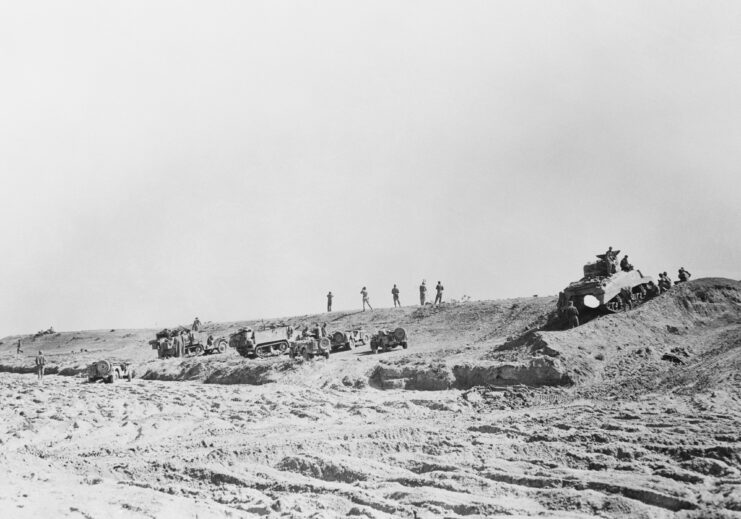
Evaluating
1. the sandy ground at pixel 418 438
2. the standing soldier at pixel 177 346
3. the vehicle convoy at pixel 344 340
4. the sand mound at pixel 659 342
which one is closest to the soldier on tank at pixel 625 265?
the sand mound at pixel 659 342

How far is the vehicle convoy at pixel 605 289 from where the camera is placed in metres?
19.5

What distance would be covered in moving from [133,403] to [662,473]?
34.0 feet

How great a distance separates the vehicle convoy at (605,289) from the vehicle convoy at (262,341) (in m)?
11.3

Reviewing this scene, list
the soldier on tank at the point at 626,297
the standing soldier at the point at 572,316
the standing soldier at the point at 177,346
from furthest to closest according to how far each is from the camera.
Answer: the standing soldier at the point at 177,346, the soldier on tank at the point at 626,297, the standing soldier at the point at 572,316

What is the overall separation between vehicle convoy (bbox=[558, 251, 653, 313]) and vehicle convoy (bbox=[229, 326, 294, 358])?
11269 mm

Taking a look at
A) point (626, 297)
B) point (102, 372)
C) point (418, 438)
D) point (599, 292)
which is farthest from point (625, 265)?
point (102, 372)

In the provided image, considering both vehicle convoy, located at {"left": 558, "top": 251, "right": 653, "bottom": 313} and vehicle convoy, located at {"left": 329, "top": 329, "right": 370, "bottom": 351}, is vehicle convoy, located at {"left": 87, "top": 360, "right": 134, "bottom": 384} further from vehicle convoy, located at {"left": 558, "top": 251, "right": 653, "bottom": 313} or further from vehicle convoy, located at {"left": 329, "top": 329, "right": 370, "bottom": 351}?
vehicle convoy, located at {"left": 558, "top": 251, "right": 653, "bottom": 313}

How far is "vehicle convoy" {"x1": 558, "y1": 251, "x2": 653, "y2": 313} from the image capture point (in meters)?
19.5

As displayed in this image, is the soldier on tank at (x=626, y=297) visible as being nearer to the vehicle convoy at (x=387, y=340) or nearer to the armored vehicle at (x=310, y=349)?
the vehicle convoy at (x=387, y=340)

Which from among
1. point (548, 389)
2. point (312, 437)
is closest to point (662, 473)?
point (312, 437)

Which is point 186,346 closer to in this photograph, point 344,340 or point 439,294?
point 344,340

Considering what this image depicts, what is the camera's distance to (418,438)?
8859 mm

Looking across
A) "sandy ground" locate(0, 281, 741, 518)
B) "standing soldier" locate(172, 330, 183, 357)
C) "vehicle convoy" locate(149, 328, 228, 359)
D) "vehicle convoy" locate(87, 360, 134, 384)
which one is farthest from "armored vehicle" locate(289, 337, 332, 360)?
"vehicle convoy" locate(149, 328, 228, 359)

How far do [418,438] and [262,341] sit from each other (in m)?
17.6
